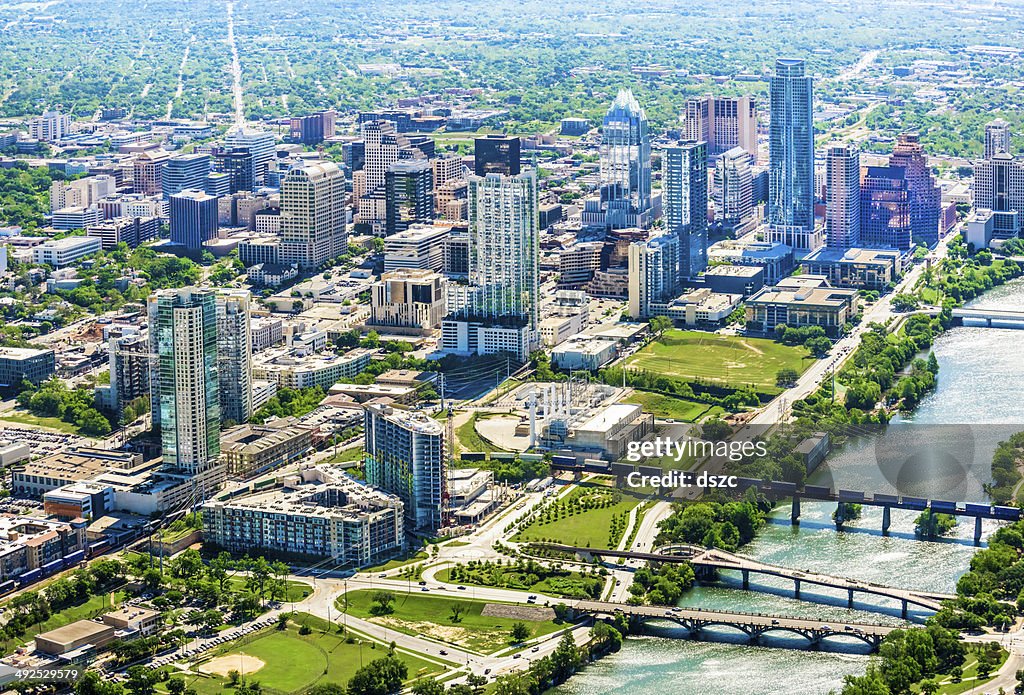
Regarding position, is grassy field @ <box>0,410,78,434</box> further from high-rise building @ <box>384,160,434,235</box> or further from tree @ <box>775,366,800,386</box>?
high-rise building @ <box>384,160,434,235</box>

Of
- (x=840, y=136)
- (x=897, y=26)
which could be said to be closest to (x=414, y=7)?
(x=897, y=26)

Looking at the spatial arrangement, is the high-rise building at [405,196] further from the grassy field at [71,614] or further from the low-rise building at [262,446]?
the grassy field at [71,614]

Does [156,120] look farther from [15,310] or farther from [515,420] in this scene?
[515,420]

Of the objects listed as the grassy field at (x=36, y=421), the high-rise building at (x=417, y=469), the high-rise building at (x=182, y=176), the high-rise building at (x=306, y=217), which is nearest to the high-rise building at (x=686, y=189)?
the high-rise building at (x=306, y=217)

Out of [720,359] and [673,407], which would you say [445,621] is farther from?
[720,359]

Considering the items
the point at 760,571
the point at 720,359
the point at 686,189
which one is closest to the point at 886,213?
the point at 686,189
